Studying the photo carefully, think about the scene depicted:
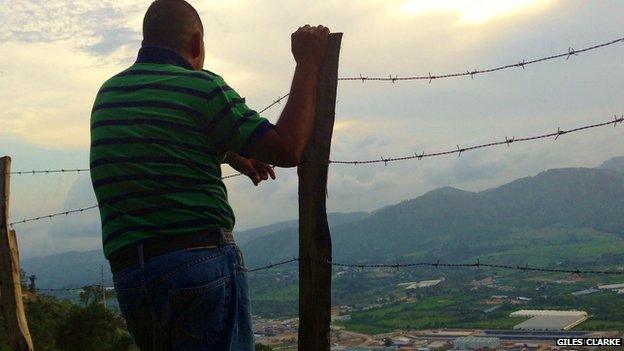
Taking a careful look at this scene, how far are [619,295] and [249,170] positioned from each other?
166 feet

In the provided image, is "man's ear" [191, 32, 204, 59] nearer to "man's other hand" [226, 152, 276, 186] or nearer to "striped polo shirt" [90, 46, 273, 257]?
"striped polo shirt" [90, 46, 273, 257]

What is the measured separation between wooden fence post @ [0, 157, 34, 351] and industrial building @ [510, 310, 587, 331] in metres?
32.8

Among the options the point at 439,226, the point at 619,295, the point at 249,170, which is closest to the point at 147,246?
the point at 249,170

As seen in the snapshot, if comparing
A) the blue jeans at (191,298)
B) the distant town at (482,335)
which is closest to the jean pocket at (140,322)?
the blue jeans at (191,298)

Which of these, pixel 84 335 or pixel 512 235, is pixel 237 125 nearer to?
pixel 84 335

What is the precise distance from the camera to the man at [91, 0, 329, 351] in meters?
2.36

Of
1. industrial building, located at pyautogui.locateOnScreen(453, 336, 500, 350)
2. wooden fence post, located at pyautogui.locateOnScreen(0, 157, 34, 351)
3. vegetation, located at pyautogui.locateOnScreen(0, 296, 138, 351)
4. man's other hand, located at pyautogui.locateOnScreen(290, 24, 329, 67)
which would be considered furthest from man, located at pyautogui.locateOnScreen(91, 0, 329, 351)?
industrial building, located at pyautogui.locateOnScreen(453, 336, 500, 350)

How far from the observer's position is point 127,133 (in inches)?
95.4

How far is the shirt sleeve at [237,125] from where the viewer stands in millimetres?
2363

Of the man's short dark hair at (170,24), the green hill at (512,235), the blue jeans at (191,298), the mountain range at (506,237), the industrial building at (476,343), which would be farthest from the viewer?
the green hill at (512,235)

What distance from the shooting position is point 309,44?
288cm

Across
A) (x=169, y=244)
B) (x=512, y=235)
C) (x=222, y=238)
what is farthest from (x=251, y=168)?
(x=512, y=235)

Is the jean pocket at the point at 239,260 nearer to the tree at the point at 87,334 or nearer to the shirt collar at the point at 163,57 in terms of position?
the shirt collar at the point at 163,57

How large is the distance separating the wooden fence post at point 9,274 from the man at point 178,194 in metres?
4.95
